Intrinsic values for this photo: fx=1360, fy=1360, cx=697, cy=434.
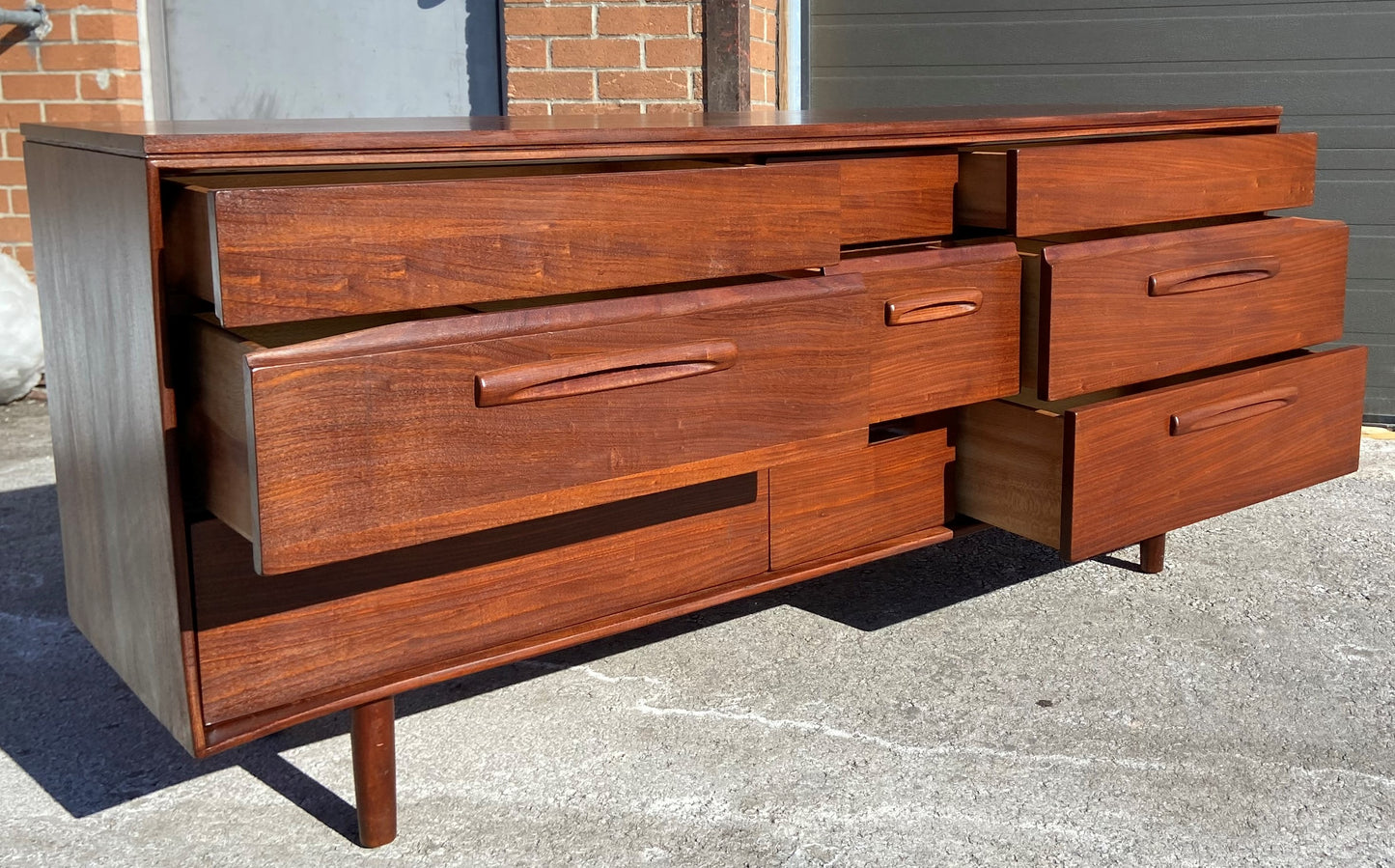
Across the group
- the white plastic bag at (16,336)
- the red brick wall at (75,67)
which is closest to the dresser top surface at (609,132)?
the white plastic bag at (16,336)

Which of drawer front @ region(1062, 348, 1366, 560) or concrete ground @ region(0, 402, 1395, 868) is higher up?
drawer front @ region(1062, 348, 1366, 560)

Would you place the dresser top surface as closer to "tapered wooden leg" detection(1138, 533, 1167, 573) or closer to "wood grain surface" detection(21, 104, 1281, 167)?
"wood grain surface" detection(21, 104, 1281, 167)

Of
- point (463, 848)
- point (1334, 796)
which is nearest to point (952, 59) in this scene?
point (1334, 796)

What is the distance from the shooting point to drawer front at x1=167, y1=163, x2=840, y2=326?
1314mm

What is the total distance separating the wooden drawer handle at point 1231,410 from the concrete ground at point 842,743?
0.38 m

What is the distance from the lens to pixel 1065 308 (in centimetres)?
196

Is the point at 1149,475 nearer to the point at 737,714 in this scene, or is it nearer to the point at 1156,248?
the point at 1156,248

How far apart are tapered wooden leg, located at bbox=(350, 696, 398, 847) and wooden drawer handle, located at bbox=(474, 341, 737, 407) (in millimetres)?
429

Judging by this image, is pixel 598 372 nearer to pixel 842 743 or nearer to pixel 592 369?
pixel 592 369

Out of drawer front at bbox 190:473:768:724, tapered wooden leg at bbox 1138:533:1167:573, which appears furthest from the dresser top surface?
tapered wooden leg at bbox 1138:533:1167:573

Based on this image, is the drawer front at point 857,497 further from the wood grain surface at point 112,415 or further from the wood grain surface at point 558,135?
the wood grain surface at point 112,415

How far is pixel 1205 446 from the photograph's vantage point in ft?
7.02

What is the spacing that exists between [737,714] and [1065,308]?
0.76m

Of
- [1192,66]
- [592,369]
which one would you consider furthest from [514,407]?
[1192,66]
